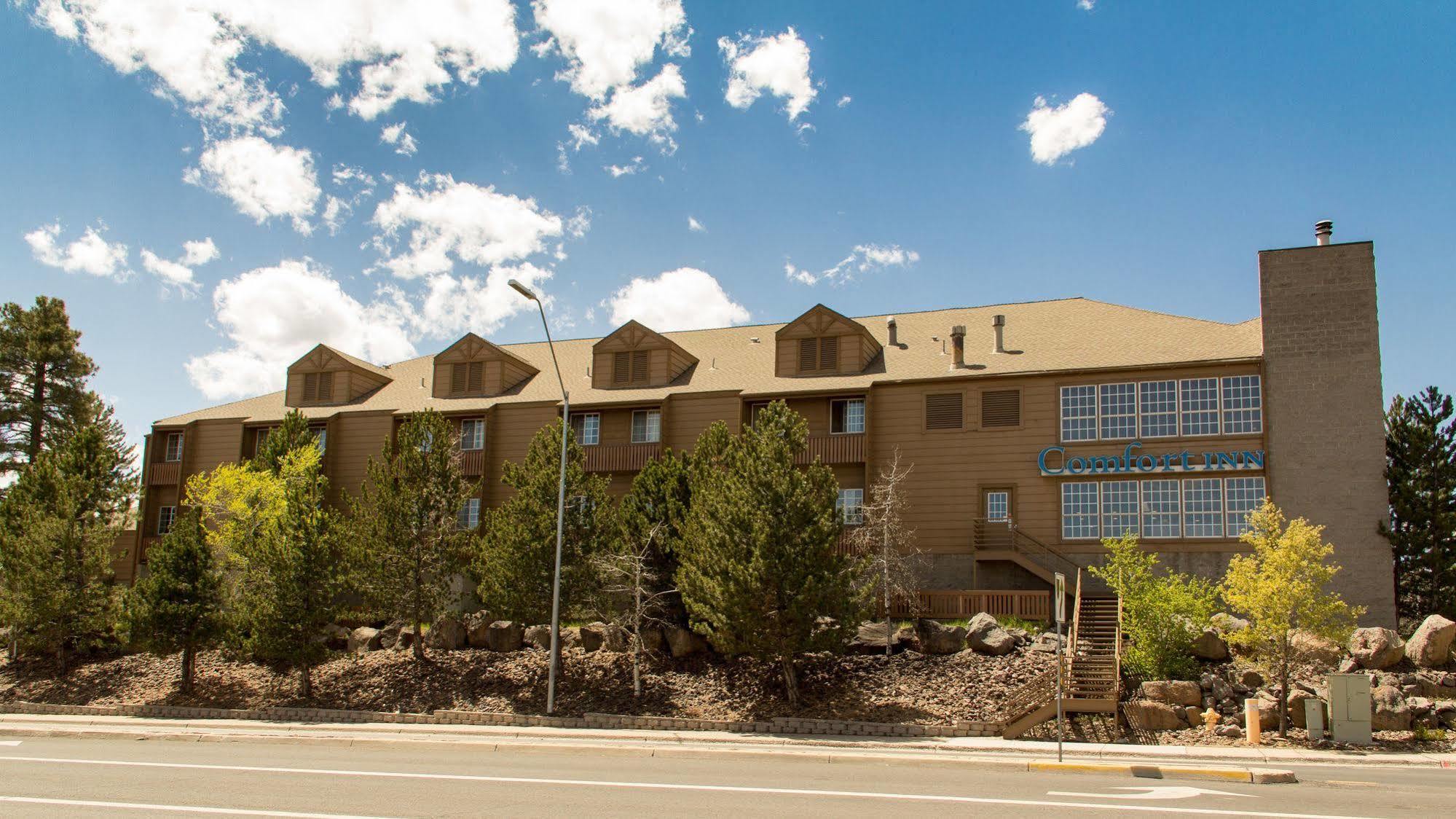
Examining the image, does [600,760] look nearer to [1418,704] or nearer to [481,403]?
[1418,704]

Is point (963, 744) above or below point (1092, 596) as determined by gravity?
below

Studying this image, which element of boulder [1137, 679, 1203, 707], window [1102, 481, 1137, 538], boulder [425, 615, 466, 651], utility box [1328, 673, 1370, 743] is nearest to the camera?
utility box [1328, 673, 1370, 743]

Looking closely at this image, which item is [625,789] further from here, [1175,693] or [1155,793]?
[1175,693]

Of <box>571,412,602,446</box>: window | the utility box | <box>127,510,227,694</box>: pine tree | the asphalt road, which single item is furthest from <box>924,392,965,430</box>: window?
<box>127,510,227,694</box>: pine tree

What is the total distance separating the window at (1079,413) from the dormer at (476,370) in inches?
916

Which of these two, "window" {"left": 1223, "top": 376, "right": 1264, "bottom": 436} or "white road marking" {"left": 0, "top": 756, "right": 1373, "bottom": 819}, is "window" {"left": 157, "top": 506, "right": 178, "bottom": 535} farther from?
"window" {"left": 1223, "top": 376, "right": 1264, "bottom": 436}

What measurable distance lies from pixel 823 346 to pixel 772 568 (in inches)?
585

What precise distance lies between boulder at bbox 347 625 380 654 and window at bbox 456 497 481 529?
6.21 meters

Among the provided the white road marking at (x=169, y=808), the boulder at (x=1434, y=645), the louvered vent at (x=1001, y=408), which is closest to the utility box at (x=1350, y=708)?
the boulder at (x=1434, y=645)

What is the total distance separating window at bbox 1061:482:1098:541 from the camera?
109 ft

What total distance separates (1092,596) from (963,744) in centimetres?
1159

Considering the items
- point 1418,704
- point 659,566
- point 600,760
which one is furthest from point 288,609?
point 1418,704

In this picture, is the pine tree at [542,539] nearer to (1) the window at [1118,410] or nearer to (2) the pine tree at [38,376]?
(1) the window at [1118,410]

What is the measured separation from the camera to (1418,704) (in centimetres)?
2341
